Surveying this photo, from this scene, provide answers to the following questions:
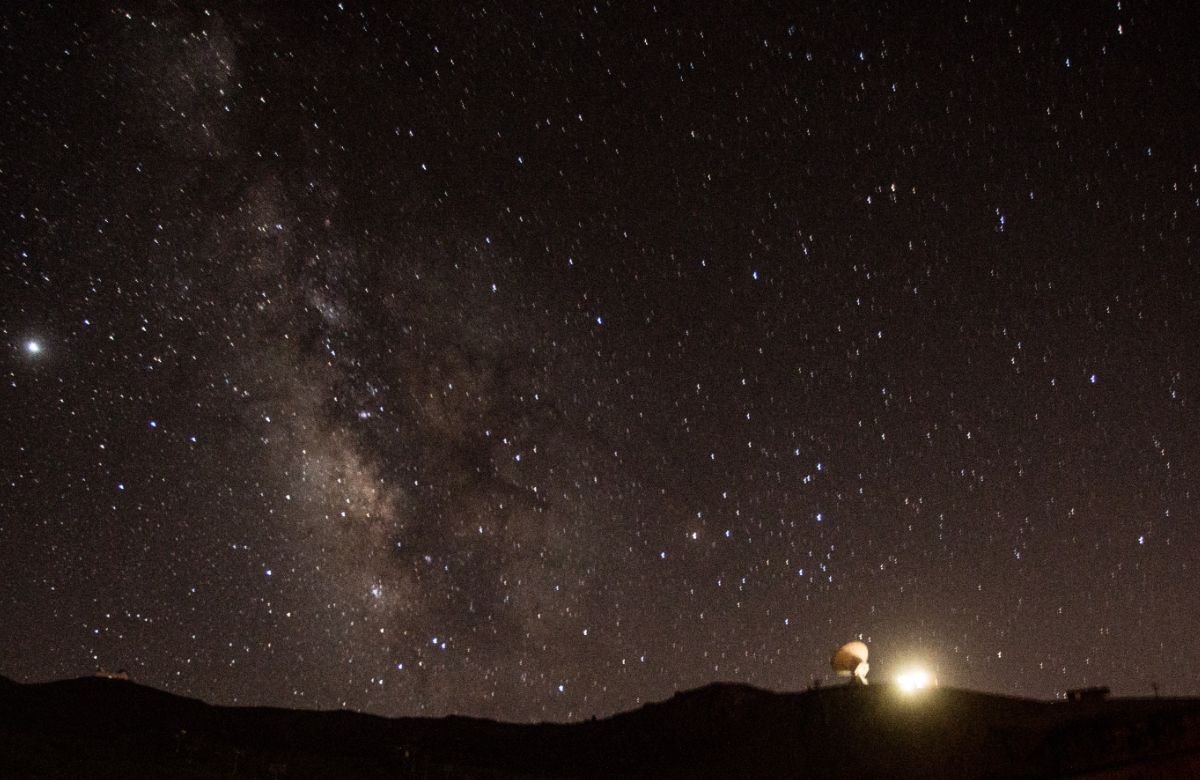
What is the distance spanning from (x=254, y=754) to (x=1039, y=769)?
2127 centimetres

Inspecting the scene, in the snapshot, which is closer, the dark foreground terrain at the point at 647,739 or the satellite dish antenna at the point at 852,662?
the dark foreground terrain at the point at 647,739

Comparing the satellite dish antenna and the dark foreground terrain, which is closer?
the dark foreground terrain

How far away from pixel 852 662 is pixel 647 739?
833 cm

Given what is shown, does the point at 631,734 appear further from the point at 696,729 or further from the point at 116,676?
the point at 116,676

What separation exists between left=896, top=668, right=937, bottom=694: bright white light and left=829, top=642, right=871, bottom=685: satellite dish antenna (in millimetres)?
1131

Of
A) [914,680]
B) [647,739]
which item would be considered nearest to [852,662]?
[914,680]

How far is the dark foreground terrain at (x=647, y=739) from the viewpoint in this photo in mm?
18047

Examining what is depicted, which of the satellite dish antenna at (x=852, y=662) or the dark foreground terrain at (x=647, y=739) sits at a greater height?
the satellite dish antenna at (x=852, y=662)

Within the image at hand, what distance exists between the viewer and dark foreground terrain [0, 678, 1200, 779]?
18.0 m

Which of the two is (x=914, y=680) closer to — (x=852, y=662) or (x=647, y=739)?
(x=852, y=662)

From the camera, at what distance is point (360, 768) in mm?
23891

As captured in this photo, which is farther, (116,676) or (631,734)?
(116,676)

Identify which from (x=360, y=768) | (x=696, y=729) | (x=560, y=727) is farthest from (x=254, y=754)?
(x=696, y=729)

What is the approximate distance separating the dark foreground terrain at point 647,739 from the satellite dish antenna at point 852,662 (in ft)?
2.31
